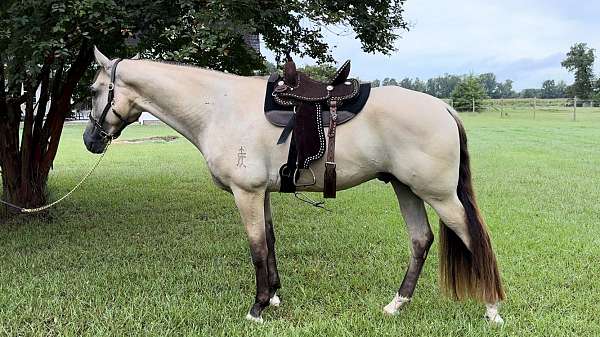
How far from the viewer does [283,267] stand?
4.60 metres

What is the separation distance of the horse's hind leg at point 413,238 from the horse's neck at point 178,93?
4.52 feet

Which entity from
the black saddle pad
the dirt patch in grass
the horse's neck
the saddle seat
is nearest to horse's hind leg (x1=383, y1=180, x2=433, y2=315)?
the black saddle pad

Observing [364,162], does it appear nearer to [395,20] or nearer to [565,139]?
[395,20]

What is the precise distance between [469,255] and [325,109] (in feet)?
4.43

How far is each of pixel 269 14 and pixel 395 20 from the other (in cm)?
221

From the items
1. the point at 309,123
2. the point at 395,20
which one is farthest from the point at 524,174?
the point at 309,123

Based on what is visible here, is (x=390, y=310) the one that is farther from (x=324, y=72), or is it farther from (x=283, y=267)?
(x=324, y=72)

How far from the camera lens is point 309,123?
10.7 feet

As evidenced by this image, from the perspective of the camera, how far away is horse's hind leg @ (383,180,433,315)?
11.7ft

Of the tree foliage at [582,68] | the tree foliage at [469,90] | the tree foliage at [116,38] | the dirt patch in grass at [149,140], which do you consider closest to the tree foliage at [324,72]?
the tree foliage at [116,38]

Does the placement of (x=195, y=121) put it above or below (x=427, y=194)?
above

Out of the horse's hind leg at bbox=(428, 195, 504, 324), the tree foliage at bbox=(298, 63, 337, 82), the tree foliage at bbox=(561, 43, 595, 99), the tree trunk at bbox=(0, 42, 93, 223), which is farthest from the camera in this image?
the tree foliage at bbox=(561, 43, 595, 99)

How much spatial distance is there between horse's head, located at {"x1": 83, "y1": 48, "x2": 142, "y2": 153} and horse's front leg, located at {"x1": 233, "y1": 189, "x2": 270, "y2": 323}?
959mm

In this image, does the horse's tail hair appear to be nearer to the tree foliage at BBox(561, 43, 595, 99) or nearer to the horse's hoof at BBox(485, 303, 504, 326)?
the horse's hoof at BBox(485, 303, 504, 326)
